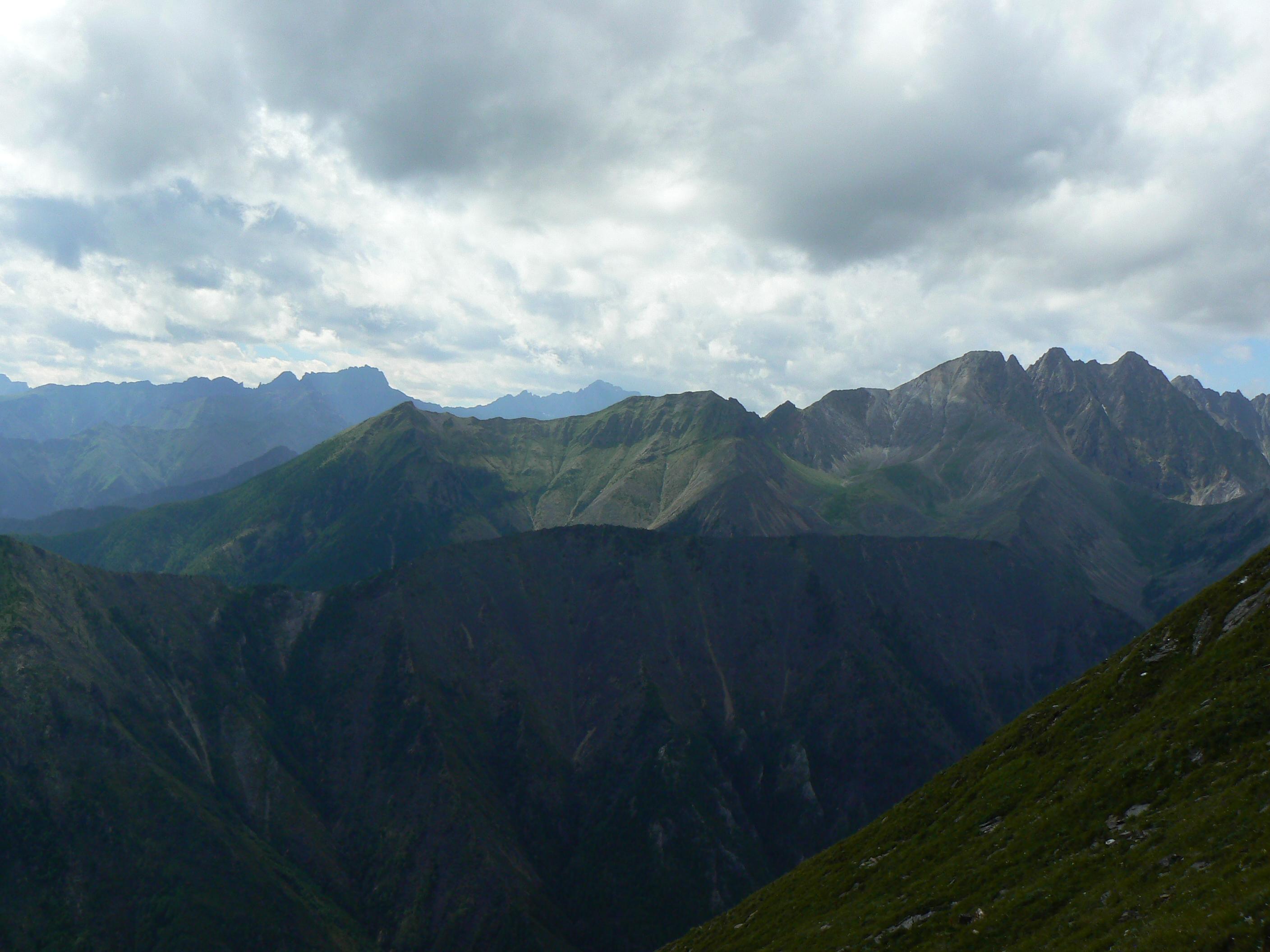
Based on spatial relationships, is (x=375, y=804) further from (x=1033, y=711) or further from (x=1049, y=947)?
(x=1049, y=947)

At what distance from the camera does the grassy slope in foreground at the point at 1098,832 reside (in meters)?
38.1

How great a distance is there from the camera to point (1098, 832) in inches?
2077

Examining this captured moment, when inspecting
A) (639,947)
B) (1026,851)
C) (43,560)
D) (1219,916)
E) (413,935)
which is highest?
(43,560)

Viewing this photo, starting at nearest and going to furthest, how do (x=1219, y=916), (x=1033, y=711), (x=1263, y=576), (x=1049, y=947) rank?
(x=1219, y=916)
(x=1049, y=947)
(x=1263, y=576)
(x=1033, y=711)

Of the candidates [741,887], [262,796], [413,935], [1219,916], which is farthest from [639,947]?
[1219,916]

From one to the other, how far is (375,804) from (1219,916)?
7857 inches

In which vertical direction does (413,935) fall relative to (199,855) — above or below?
below

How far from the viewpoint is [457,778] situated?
196 meters

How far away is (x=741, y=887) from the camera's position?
7785 inches

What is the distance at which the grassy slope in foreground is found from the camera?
38.1 meters

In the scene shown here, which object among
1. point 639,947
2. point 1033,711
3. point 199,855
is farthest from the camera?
point 639,947

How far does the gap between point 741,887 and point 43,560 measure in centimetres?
20257

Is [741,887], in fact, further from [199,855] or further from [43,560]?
[43,560]

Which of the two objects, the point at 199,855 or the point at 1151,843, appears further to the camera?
the point at 199,855
